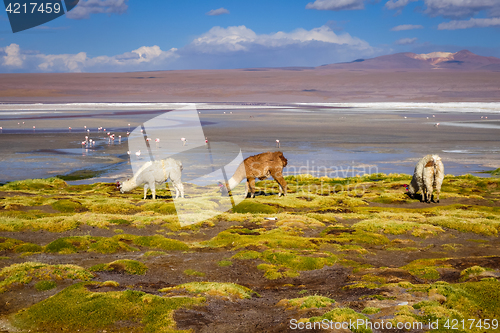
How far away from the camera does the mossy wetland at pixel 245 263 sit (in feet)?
36.6

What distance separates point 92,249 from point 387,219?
707 inches

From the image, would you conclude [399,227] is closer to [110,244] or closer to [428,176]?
[428,176]

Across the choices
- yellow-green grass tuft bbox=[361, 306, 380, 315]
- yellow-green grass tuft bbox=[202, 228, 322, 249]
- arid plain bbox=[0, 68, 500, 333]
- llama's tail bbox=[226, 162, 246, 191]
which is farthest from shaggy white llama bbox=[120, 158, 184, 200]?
yellow-green grass tuft bbox=[361, 306, 380, 315]

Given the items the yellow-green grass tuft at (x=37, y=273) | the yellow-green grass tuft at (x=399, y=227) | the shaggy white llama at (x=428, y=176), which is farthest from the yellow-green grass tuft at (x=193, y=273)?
the shaggy white llama at (x=428, y=176)

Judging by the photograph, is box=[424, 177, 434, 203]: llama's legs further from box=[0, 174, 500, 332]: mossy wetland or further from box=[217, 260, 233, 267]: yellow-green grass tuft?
box=[217, 260, 233, 267]: yellow-green grass tuft

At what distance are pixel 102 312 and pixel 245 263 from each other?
23.4ft

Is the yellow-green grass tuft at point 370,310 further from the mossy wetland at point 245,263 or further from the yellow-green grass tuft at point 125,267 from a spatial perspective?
the yellow-green grass tuft at point 125,267

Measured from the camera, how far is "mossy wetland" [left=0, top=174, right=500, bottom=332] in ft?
36.6

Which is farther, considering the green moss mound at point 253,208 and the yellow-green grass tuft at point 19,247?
the green moss mound at point 253,208

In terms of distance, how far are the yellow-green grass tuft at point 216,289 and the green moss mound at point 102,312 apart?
0.80 metres

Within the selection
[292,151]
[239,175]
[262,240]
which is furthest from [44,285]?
[292,151]

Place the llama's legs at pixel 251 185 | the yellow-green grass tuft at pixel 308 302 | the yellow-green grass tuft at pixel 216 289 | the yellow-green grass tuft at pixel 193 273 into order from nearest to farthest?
the yellow-green grass tuft at pixel 308 302 < the yellow-green grass tuft at pixel 216 289 < the yellow-green grass tuft at pixel 193 273 < the llama's legs at pixel 251 185

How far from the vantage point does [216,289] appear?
43.4 feet

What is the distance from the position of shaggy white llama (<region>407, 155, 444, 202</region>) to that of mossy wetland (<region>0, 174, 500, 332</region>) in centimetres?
122
